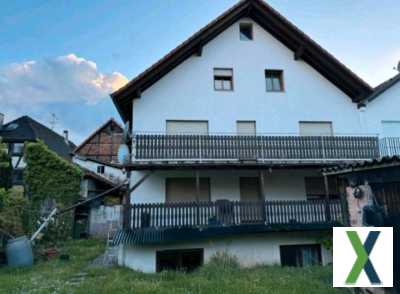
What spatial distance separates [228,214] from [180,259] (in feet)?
8.42

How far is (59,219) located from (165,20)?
42.9 ft

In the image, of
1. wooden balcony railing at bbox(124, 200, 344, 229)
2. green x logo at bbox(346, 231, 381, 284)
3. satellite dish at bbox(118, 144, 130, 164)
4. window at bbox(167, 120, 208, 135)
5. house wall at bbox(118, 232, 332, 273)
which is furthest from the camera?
window at bbox(167, 120, 208, 135)

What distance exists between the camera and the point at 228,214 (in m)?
9.99

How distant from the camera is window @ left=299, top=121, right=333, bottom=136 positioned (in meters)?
12.7

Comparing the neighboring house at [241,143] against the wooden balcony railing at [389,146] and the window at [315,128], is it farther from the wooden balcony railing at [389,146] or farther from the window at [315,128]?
the wooden balcony railing at [389,146]

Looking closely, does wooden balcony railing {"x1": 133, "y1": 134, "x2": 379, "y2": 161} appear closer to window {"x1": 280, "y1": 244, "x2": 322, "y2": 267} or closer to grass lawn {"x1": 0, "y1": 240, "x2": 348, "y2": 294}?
window {"x1": 280, "y1": 244, "x2": 322, "y2": 267}

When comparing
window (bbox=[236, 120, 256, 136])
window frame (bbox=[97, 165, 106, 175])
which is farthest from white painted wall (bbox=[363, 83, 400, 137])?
window frame (bbox=[97, 165, 106, 175])

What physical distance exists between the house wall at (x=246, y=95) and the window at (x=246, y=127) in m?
0.20

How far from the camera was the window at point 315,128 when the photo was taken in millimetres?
12703

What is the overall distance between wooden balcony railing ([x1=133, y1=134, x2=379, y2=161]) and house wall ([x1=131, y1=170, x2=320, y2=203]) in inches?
49.6

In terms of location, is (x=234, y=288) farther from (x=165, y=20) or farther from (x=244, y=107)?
(x=165, y=20)

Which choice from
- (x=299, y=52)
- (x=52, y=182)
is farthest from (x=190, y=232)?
(x=52, y=182)

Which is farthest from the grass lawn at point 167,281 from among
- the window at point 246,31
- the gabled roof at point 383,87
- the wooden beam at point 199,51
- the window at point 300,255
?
the window at point 246,31

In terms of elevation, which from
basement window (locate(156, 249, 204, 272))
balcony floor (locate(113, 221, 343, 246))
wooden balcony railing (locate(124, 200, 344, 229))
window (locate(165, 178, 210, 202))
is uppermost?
window (locate(165, 178, 210, 202))
